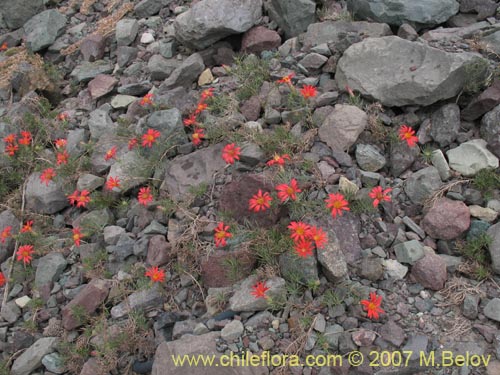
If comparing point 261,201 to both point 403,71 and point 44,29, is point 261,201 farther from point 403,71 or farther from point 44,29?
point 44,29

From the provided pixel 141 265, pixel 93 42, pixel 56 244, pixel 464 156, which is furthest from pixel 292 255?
pixel 93 42

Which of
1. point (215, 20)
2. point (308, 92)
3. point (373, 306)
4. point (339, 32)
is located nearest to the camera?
point (373, 306)

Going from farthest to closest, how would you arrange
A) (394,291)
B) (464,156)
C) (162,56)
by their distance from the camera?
(162,56), (464,156), (394,291)

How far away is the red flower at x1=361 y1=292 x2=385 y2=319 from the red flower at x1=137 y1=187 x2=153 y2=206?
2.08 m

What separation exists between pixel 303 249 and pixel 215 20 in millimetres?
3074

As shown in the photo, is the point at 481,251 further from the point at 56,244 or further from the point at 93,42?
the point at 93,42

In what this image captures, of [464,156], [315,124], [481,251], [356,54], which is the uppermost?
[356,54]

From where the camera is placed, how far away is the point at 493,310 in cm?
327

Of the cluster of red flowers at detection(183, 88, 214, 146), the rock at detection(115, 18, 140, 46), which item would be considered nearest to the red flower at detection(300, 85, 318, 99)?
the cluster of red flowers at detection(183, 88, 214, 146)

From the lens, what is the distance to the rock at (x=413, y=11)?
4.91 metres

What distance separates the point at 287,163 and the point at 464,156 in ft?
4.79

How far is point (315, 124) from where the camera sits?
4.51 metres
